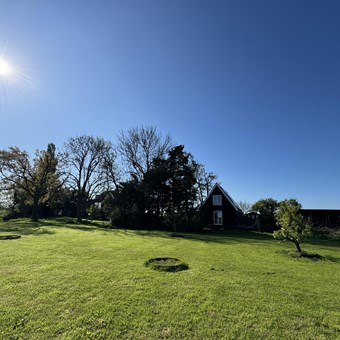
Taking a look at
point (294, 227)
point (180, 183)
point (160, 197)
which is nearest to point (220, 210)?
point (180, 183)

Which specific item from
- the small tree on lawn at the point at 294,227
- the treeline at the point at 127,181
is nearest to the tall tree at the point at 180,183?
the treeline at the point at 127,181

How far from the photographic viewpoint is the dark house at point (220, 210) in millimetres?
28500

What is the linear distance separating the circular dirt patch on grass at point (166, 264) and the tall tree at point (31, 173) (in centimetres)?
2886

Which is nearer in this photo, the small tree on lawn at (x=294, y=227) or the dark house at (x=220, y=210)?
the small tree on lawn at (x=294, y=227)

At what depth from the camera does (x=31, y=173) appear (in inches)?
1241

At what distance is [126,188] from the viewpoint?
27.8m

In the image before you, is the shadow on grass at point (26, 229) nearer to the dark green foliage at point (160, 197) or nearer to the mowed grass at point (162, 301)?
the dark green foliage at point (160, 197)

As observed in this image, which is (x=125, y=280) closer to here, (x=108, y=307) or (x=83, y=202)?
(x=108, y=307)

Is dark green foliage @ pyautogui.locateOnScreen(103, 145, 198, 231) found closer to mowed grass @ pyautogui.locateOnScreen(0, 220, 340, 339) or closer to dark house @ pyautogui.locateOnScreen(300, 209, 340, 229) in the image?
dark house @ pyautogui.locateOnScreen(300, 209, 340, 229)

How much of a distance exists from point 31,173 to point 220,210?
26618mm

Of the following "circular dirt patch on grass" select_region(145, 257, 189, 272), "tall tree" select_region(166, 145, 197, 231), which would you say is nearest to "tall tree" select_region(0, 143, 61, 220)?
"tall tree" select_region(166, 145, 197, 231)

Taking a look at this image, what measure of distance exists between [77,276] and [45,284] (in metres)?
0.84

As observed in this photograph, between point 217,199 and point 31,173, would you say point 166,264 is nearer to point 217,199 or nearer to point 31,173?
point 217,199

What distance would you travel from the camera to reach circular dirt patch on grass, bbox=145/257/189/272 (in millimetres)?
7230
